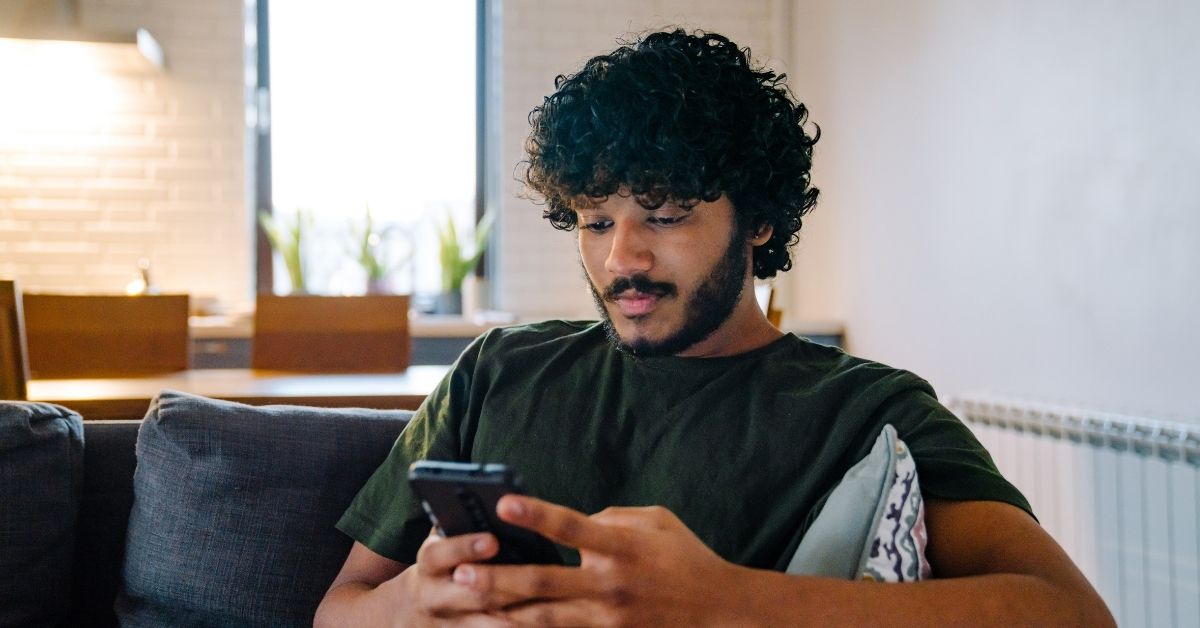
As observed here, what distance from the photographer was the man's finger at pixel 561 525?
0.69 m

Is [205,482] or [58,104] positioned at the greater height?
[58,104]

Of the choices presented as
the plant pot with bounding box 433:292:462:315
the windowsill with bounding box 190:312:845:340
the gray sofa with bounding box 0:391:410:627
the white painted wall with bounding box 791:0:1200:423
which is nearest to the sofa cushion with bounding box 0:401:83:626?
the gray sofa with bounding box 0:391:410:627

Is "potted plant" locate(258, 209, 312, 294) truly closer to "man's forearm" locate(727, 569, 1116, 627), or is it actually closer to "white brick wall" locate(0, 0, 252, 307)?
"white brick wall" locate(0, 0, 252, 307)

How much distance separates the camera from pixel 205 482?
4.41 feet

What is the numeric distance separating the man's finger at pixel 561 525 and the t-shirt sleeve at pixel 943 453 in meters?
0.40

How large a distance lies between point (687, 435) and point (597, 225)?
0.27 metres

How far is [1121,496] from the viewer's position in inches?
86.4

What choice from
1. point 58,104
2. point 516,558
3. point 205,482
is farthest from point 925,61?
point 58,104

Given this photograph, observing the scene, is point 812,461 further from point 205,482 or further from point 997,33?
point 997,33

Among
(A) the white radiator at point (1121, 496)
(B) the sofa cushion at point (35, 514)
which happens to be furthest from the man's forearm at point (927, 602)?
(A) the white radiator at point (1121, 496)

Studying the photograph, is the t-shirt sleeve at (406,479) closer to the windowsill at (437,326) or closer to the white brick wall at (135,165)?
the windowsill at (437,326)

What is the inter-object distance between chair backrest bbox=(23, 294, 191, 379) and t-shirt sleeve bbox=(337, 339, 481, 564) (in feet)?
5.80

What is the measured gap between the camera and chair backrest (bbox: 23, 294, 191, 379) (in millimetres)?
2746

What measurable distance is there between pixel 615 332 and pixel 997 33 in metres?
2.13
